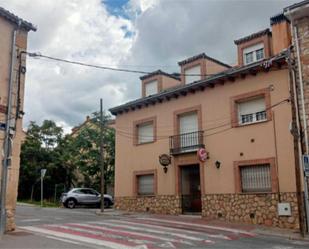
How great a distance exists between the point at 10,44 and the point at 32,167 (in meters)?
23.4

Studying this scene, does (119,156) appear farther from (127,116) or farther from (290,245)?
(290,245)

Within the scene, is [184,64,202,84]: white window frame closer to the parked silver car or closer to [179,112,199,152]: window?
[179,112,199,152]: window

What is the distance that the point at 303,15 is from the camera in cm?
1603

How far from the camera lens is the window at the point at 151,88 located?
77.2 feet

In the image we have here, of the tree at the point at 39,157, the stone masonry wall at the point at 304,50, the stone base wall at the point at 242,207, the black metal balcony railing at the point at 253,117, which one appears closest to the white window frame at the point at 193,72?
the black metal balcony railing at the point at 253,117

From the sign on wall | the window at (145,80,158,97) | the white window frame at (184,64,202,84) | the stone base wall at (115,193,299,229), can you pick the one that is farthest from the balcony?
the sign on wall

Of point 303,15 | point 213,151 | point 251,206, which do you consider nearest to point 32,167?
point 213,151

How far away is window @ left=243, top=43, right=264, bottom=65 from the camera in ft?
62.1

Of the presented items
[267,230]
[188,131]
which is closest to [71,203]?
[188,131]

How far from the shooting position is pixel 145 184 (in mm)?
22391

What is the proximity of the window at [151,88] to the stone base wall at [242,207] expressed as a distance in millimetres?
6341

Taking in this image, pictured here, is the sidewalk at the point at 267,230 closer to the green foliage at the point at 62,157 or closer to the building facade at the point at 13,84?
the building facade at the point at 13,84

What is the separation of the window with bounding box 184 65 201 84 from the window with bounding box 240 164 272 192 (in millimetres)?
5829

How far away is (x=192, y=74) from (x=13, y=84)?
10947 mm
